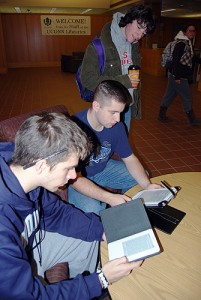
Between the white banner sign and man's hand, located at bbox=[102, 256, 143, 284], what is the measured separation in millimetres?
10700

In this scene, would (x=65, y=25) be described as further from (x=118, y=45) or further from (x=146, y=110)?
(x=118, y=45)

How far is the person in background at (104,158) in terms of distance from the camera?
1488 millimetres

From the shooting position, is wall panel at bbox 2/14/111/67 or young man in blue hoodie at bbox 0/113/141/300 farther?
wall panel at bbox 2/14/111/67

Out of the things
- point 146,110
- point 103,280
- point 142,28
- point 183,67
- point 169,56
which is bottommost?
point 146,110

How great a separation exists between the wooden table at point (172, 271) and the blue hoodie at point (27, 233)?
125 mm

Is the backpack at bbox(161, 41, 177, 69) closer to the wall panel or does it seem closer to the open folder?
the open folder

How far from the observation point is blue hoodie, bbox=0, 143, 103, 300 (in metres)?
0.76

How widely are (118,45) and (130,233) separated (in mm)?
1616

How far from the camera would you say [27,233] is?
40.7 inches

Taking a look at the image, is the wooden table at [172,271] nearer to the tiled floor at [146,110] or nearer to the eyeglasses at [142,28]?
the eyeglasses at [142,28]

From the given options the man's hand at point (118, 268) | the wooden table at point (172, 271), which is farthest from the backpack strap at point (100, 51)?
the man's hand at point (118, 268)

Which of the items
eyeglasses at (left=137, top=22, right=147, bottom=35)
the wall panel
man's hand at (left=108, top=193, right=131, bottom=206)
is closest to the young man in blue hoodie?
man's hand at (left=108, top=193, right=131, bottom=206)

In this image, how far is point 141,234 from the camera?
997 millimetres

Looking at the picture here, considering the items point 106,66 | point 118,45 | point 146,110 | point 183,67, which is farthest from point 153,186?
point 146,110
